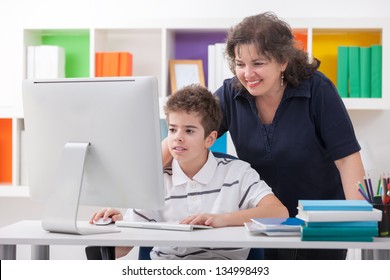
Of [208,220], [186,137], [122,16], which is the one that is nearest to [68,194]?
A: [208,220]

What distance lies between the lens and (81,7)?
12.7 feet

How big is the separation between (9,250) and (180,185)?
622mm

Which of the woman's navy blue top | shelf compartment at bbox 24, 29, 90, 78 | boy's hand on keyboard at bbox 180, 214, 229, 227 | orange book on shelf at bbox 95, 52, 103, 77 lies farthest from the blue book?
shelf compartment at bbox 24, 29, 90, 78

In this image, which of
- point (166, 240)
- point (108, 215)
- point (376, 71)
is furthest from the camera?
point (376, 71)

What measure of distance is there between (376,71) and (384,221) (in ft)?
6.19

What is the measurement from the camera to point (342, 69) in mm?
3443

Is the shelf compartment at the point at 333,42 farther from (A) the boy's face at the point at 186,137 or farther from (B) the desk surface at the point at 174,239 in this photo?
(B) the desk surface at the point at 174,239

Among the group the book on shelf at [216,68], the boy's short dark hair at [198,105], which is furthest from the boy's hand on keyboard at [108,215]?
the book on shelf at [216,68]

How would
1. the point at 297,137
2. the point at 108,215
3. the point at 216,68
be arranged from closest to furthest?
the point at 108,215, the point at 297,137, the point at 216,68

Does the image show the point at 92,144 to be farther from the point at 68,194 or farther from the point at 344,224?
the point at 344,224

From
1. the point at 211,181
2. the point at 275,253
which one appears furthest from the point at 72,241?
the point at 275,253

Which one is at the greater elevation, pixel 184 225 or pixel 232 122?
pixel 232 122

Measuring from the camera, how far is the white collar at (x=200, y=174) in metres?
2.11
